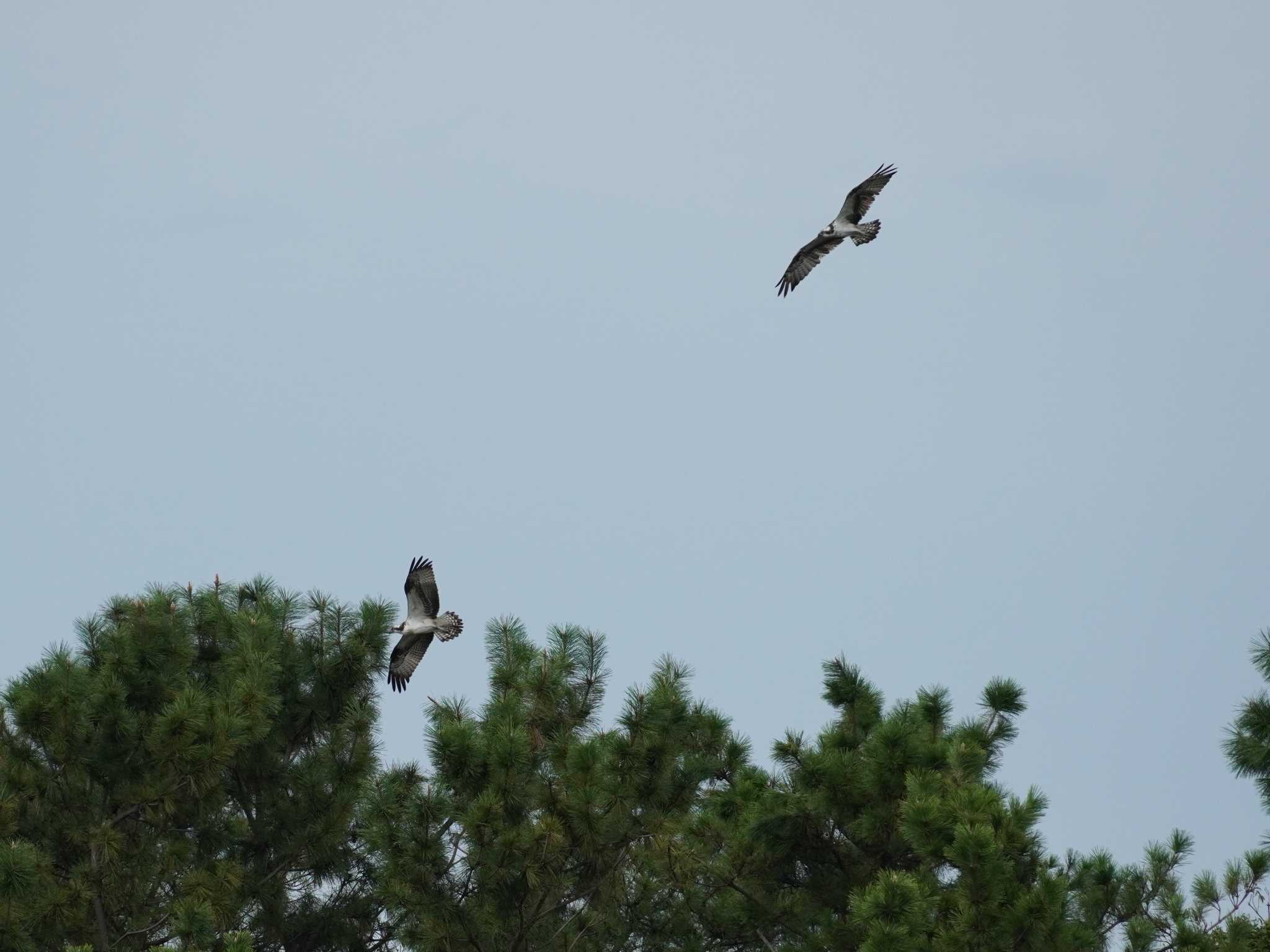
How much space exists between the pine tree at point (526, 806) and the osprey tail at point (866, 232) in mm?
7013

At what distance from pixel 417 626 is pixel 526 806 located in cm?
436

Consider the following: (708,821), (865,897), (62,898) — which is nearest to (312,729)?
(62,898)

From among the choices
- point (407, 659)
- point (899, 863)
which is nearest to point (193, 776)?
point (407, 659)

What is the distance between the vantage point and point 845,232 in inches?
835

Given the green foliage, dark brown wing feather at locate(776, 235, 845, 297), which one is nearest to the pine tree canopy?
the green foliage

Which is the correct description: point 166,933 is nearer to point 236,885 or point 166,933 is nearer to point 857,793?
point 236,885

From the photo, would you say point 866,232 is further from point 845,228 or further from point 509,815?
point 509,815

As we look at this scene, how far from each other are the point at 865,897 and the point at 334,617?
7.53 meters

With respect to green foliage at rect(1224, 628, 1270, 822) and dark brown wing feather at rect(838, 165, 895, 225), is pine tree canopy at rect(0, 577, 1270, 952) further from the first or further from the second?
dark brown wing feather at rect(838, 165, 895, 225)

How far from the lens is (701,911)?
1670 cm

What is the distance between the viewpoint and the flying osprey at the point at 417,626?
18.2 meters

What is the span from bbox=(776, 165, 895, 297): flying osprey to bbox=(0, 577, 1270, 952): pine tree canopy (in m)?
6.23

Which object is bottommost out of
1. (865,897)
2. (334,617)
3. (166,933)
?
(865,897)

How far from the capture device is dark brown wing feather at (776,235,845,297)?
840 inches
